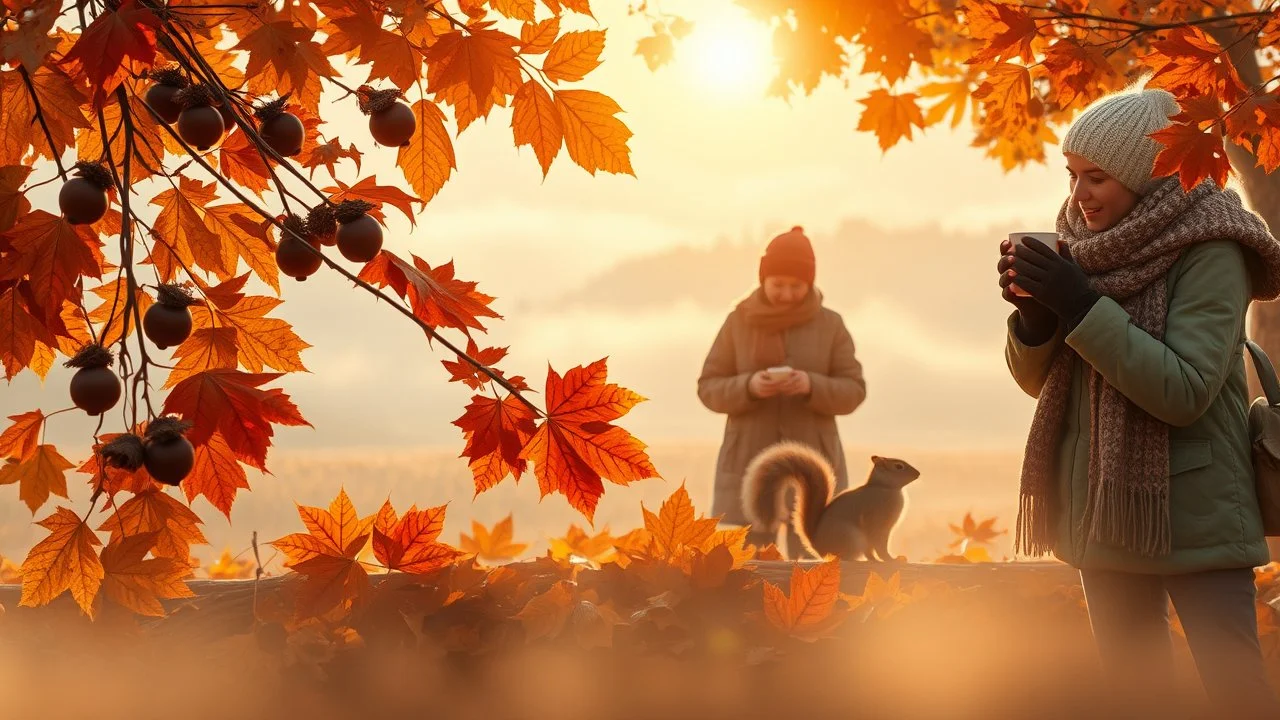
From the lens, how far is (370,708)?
3520mm

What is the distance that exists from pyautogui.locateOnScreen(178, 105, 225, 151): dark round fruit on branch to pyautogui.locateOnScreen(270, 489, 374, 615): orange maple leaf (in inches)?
46.5

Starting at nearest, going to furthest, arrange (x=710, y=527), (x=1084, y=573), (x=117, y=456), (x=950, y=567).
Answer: (x=117, y=456), (x=1084, y=573), (x=710, y=527), (x=950, y=567)

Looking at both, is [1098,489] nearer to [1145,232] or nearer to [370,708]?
[1145,232]

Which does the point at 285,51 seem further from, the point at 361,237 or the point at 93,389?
the point at 93,389

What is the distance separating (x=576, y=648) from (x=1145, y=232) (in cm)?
212

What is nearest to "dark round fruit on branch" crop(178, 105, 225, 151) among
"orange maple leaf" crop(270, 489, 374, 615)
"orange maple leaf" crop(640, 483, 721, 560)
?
"orange maple leaf" crop(270, 489, 374, 615)

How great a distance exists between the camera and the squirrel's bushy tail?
5.15 meters

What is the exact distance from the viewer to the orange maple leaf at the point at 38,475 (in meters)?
2.37

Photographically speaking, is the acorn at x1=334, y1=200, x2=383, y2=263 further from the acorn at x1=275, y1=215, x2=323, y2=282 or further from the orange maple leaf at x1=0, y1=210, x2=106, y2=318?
the orange maple leaf at x1=0, y1=210, x2=106, y2=318

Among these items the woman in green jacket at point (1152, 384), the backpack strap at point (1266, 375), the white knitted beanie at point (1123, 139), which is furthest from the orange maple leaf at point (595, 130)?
the backpack strap at point (1266, 375)

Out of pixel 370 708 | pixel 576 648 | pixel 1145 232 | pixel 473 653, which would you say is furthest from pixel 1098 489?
pixel 370 708

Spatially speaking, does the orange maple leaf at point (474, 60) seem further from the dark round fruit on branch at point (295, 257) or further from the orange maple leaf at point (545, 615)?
the orange maple leaf at point (545, 615)

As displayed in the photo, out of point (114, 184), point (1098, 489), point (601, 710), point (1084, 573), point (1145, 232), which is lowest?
point (601, 710)

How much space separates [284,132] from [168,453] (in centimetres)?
67
